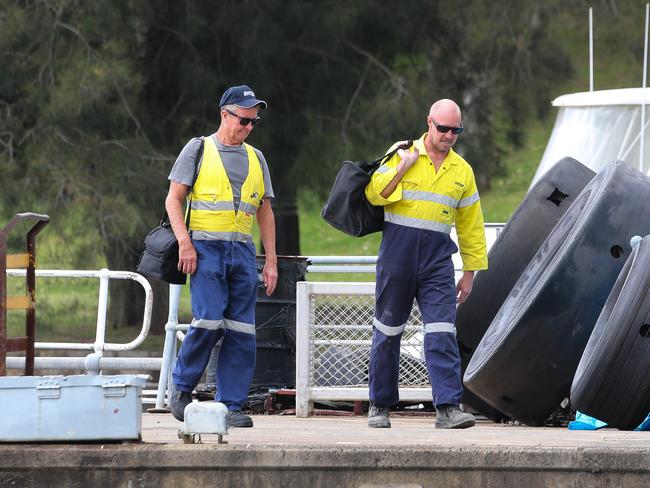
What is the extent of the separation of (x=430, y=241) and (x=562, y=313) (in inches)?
32.9

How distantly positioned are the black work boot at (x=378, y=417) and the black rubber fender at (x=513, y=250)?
3.82ft

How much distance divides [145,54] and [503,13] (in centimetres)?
499

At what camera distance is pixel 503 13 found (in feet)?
70.2

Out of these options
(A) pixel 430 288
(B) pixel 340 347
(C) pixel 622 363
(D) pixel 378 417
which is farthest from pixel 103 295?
(C) pixel 622 363

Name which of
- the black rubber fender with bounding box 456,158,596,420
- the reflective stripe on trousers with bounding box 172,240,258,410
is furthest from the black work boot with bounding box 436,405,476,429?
the black rubber fender with bounding box 456,158,596,420

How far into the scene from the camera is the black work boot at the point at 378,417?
852 centimetres

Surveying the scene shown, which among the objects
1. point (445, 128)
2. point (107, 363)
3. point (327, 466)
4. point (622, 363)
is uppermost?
point (445, 128)

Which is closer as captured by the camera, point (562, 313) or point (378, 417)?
point (562, 313)

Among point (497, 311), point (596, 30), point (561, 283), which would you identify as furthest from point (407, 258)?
point (596, 30)

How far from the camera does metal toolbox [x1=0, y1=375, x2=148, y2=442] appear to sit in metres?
6.46

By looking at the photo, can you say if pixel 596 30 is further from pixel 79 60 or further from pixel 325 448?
pixel 325 448

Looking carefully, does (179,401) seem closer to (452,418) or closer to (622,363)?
(452,418)

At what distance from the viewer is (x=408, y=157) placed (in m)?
8.24

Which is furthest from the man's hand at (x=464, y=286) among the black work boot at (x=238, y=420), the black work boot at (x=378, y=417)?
the black work boot at (x=238, y=420)
